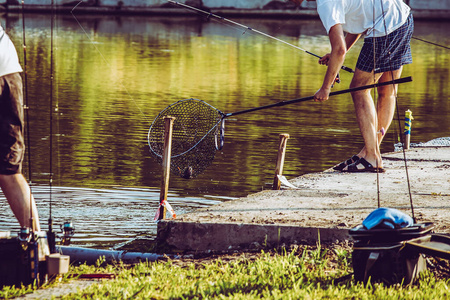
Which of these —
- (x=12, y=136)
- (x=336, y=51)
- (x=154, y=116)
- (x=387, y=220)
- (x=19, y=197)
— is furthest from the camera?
(x=154, y=116)

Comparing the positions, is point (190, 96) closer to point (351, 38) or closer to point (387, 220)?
point (351, 38)

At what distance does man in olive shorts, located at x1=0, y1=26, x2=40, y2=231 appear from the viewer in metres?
4.89

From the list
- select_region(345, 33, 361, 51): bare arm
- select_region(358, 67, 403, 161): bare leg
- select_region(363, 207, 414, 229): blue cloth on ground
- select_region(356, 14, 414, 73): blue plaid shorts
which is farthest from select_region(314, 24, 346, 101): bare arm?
select_region(363, 207, 414, 229): blue cloth on ground

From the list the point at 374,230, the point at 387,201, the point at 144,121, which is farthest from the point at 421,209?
the point at 144,121

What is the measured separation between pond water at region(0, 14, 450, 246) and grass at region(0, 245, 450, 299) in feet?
3.31

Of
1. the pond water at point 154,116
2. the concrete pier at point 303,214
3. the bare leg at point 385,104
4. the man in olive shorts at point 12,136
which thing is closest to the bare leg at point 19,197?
the man in olive shorts at point 12,136

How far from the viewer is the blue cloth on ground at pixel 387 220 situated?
4570mm

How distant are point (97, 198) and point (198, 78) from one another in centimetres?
1170

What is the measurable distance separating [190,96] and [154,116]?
8.23 ft

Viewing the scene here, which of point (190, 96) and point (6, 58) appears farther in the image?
point (190, 96)

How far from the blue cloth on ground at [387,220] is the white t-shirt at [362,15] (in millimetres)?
2686

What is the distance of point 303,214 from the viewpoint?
5945mm

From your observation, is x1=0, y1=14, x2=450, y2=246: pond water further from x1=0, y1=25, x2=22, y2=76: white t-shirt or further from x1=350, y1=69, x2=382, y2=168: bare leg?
x1=350, y1=69, x2=382, y2=168: bare leg

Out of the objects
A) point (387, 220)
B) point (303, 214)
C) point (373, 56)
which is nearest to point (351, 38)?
point (373, 56)
